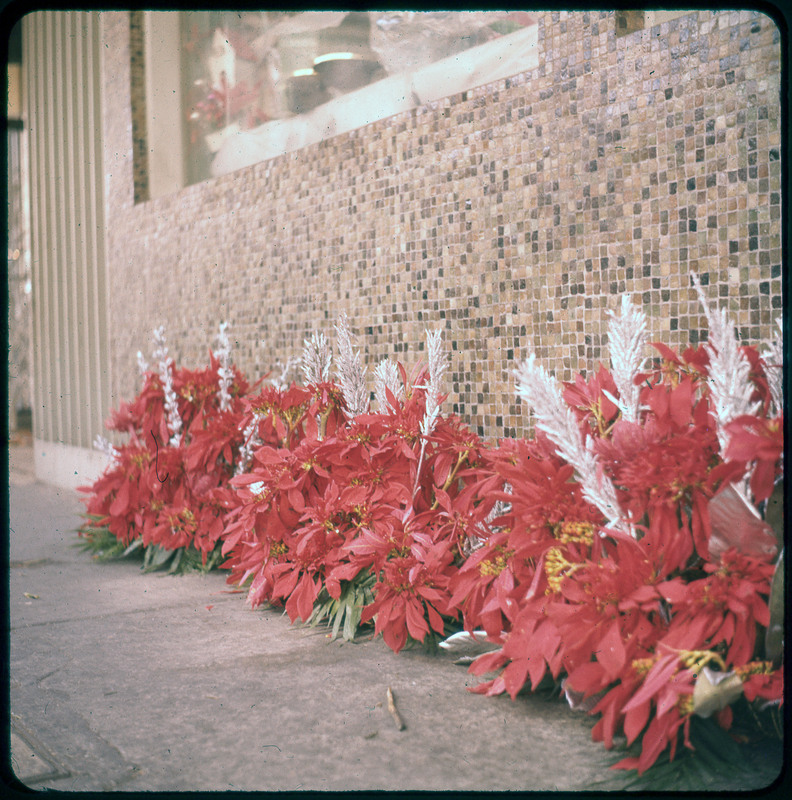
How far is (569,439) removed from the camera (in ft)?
4.72

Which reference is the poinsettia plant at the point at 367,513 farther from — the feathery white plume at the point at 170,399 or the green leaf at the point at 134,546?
the green leaf at the point at 134,546

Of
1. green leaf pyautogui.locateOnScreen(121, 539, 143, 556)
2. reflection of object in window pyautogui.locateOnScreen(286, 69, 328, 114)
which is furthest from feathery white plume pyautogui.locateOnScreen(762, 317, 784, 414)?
reflection of object in window pyautogui.locateOnScreen(286, 69, 328, 114)

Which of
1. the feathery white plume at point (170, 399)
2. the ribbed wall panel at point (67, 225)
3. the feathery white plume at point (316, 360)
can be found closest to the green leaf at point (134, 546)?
the feathery white plume at point (170, 399)

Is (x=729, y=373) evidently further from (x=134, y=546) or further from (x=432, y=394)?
(x=134, y=546)

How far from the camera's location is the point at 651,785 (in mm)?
1294

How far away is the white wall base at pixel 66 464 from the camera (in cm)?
547

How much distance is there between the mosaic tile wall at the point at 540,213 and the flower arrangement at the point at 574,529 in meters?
0.30

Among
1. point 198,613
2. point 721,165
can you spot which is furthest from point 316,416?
point 721,165

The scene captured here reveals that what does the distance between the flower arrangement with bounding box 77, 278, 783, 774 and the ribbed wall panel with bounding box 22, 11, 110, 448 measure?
3605 mm

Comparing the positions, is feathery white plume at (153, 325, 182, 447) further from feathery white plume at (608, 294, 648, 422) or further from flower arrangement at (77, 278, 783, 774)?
feathery white plume at (608, 294, 648, 422)

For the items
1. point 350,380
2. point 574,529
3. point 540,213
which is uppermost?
point 540,213

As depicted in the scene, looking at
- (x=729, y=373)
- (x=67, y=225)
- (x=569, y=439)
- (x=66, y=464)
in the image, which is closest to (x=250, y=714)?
(x=569, y=439)

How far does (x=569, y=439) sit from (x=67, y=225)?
5561 millimetres

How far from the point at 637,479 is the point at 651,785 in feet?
1.68
